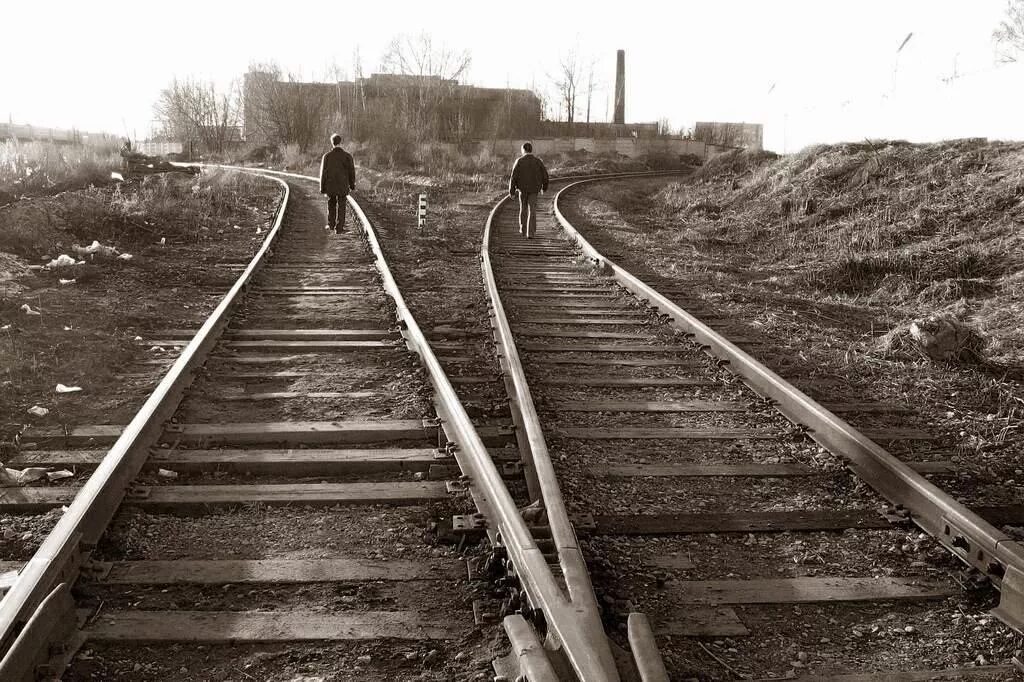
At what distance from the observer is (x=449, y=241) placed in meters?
13.7

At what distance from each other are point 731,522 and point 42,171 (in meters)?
24.5

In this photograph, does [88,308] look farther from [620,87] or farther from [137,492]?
[620,87]

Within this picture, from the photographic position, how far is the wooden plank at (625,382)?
19.1 ft

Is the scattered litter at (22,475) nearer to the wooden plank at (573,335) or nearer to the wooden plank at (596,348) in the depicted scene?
the wooden plank at (596,348)

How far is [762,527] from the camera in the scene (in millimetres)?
3660

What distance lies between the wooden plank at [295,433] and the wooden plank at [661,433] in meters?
0.84

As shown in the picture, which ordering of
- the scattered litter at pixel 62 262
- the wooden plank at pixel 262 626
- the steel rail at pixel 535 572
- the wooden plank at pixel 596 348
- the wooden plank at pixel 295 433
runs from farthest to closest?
the scattered litter at pixel 62 262 < the wooden plank at pixel 596 348 < the wooden plank at pixel 295 433 < the wooden plank at pixel 262 626 < the steel rail at pixel 535 572

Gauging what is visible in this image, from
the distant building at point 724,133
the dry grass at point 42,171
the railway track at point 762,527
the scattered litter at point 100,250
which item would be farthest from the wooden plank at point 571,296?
the distant building at point 724,133

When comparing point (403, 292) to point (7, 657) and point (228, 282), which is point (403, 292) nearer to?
point (228, 282)

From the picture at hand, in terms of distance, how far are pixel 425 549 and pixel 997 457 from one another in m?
3.30

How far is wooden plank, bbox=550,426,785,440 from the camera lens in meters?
4.78

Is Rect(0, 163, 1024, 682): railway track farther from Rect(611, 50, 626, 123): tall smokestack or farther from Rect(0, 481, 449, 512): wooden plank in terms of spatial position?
Rect(611, 50, 626, 123): tall smokestack

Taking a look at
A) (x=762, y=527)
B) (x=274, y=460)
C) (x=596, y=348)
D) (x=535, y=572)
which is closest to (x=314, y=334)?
(x=596, y=348)

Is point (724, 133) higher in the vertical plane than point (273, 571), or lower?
higher
